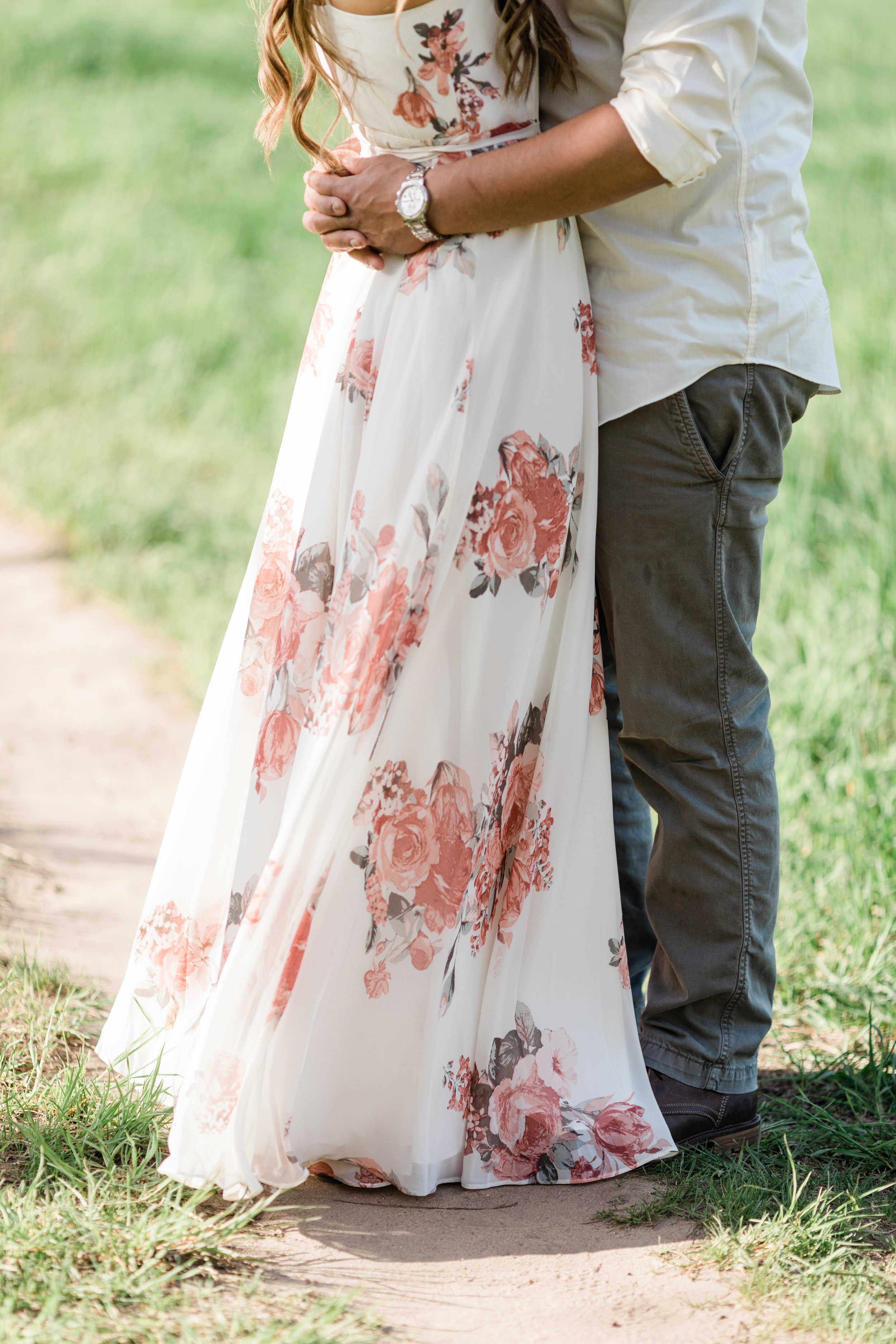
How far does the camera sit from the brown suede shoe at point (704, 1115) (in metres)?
1.79

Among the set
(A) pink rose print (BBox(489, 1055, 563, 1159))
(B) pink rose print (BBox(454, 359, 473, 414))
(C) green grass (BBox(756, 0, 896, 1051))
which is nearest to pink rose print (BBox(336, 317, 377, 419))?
(B) pink rose print (BBox(454, 359, 473, 414))

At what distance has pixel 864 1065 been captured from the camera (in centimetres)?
209

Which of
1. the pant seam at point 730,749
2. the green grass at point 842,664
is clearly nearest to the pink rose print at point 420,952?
the pant seam at point 730,749

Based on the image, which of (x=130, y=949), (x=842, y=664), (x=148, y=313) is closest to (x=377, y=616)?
(x=130, y=949)

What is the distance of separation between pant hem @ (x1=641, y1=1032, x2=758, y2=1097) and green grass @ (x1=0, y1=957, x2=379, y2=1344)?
60 cm

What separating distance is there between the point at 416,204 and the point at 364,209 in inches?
3.2

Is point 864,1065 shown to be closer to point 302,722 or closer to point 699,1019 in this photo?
point 699,1019

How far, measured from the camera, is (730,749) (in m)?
1.71

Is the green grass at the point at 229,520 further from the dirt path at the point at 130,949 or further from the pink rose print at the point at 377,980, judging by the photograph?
the pink rose print at the point at 377,980

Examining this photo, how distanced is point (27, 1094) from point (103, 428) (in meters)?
3.70

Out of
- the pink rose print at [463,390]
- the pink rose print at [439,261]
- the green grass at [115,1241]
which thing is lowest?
the green grass at [115,1241]

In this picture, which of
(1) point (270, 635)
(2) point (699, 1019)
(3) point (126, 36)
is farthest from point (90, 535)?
(3) point (126, 36)

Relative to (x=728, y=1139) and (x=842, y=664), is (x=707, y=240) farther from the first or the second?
(x=842, y=664)

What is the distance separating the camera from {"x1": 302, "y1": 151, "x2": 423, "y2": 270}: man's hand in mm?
1559
